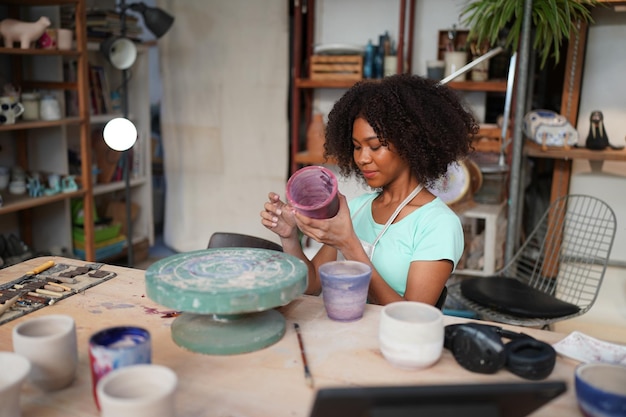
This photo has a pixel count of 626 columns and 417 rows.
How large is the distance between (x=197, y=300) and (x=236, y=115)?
323 cm

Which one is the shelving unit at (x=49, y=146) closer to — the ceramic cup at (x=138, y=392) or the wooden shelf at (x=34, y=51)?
the wooden shelf at (x=34, y=51)

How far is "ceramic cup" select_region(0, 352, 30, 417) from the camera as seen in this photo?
909mm

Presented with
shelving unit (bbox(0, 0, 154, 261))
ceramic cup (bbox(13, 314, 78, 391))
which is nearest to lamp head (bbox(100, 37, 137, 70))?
shelving unit (bbox(0, 0, 154, 261))

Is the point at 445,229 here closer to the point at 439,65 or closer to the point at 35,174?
the point at 439,65

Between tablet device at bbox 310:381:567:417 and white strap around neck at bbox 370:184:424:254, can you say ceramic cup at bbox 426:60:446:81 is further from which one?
tablet device at bbox 310:381:567:417

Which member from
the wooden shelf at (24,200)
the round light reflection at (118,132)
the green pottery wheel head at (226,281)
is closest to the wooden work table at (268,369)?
the green pottery wheel head at (226,281)

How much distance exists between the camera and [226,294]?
1.12 meters

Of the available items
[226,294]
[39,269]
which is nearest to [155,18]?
[39,269]

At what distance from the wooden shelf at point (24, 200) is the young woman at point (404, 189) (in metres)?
2.07

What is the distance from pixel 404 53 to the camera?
3.67 meters

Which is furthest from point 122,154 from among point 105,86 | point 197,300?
point 197,300

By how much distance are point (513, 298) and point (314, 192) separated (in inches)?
52.2

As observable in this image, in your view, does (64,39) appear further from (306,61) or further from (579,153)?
(579,153)

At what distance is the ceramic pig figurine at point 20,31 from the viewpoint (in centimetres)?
312
